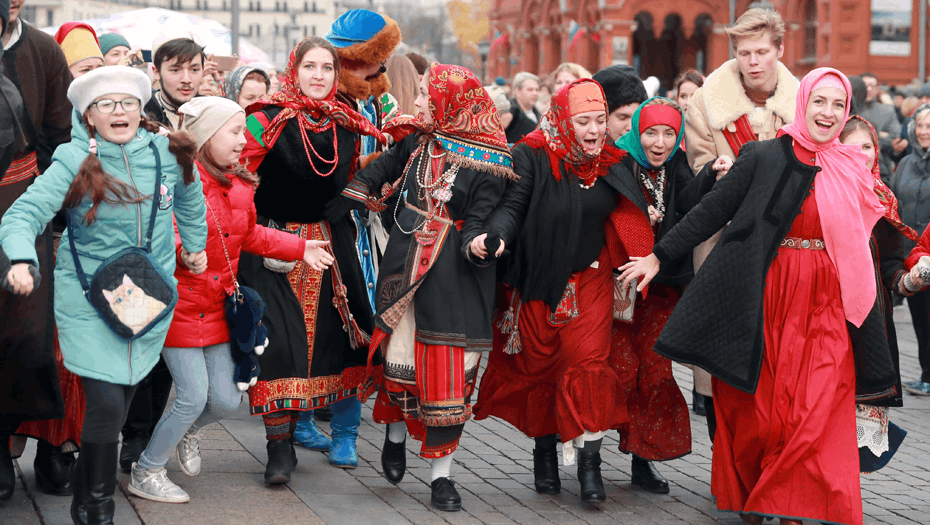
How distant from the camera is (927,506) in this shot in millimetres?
5289

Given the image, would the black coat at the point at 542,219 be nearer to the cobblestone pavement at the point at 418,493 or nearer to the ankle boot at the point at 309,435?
the cobblestone pavement at the point at 418,493

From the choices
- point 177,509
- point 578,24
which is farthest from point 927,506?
point 578,24

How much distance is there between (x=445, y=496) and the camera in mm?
4879

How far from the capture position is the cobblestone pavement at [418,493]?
464 cm

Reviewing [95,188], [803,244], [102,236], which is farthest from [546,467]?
[95,188]

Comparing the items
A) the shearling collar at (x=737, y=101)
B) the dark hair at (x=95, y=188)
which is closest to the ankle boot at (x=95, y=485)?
the dark hair at (x=95, y=188)

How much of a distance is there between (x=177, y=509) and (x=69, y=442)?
0.62m

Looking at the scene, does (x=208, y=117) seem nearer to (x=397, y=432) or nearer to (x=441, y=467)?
(x=397, y=432)

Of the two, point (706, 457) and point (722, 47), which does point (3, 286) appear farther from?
point (722, 47)

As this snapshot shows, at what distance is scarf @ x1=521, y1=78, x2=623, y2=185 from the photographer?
5008mm

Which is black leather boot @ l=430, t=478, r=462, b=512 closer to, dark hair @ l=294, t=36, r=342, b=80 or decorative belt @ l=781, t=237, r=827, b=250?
decorative belt @ l=781, t=237, r=827, b=250

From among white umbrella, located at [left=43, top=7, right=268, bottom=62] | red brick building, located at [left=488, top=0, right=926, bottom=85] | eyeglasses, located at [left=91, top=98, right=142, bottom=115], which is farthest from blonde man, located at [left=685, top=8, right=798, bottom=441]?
red brick building, located at [left=488, top=0, right=926, bottom=85]

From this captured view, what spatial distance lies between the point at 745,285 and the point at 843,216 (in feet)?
1.59

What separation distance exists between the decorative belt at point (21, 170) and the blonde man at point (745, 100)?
3.01 meters
